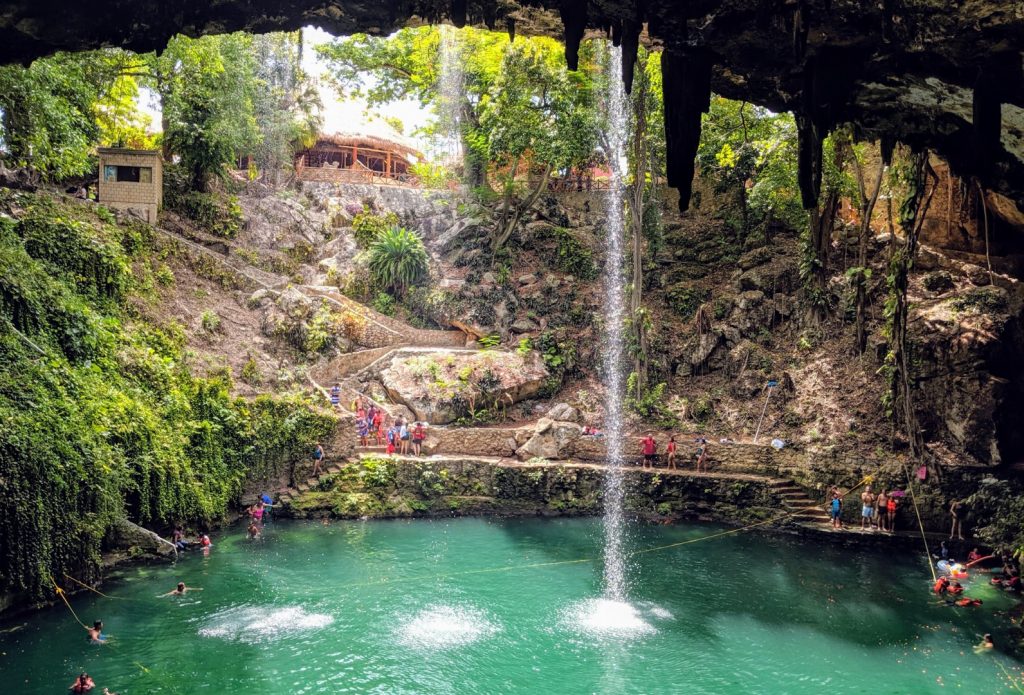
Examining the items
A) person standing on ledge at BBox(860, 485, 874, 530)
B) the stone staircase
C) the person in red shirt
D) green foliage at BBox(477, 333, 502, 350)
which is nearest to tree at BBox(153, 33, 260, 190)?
green foliage at BBox(477, 333, 502, 350)

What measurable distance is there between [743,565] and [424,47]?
2569cm

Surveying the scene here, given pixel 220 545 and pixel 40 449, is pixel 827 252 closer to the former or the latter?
pixel 220 545

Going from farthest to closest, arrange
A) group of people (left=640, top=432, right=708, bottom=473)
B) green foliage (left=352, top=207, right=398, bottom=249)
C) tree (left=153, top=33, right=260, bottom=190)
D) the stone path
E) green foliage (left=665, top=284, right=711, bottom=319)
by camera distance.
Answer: green foliage (left=352, top=207, right=398, bottom=249), green foliage (left=665, top=284, right=711, bottom=319), tree (left=153, top=33, right=260, bottom=190), group of people (left=640, top=432, right=708, bottom=473), the stone path

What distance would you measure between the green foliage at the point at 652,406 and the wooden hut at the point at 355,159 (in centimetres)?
1773

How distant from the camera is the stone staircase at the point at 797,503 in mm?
18781

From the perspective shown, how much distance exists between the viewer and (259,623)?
1318cm

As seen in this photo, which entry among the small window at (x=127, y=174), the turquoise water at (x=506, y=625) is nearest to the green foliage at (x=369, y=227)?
the small window at (x=127, y=174)

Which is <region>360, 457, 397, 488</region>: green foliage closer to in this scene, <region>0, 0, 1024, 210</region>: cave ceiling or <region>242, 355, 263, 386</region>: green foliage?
<region>242, 355, 263, 386</region>: green foliage

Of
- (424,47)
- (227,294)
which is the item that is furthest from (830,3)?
(424,47)

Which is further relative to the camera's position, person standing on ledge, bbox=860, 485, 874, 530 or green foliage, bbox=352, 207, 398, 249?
green foliage, bbox=352, 207, 398, 249

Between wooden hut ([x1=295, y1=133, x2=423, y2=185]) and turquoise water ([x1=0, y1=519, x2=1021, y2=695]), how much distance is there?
21.2 metres

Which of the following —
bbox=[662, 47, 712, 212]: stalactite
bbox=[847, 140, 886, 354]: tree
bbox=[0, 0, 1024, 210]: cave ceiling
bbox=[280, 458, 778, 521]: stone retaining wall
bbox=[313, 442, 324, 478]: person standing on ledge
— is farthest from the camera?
bbox=[847, 140, 886, 354]: tree

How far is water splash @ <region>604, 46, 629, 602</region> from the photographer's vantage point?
19.9 m

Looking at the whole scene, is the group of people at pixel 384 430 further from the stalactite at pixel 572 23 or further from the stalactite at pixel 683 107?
the stalactite at pixel 572 23
